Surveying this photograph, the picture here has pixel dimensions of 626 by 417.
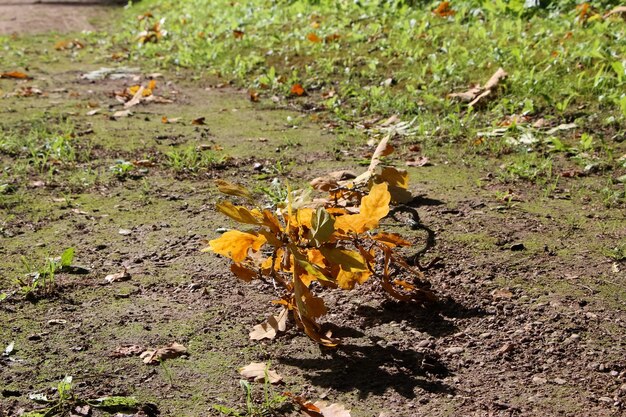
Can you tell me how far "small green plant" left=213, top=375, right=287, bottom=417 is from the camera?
7.32 ft

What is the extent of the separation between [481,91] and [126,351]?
341 centimetres

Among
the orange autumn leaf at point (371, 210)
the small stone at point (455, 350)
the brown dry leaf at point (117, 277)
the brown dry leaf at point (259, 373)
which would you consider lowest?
the brown dry leaf at point (117, 277)

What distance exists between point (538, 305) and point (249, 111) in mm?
3495

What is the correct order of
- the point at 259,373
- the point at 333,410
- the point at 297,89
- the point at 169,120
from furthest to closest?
1. the point at 297,89
2. the point at 169,120
3. the point at 259,373
4. the point at 333,410

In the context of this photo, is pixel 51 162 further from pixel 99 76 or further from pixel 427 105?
pixel 99 76

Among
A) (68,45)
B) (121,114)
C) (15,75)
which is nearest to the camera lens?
(121,114)

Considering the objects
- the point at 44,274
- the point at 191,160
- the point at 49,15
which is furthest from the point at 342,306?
the point at 49,15

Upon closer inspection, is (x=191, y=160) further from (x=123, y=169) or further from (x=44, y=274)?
(x=44, y=274)

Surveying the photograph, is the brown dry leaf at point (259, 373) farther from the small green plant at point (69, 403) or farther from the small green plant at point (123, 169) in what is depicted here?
the small green plant at point (123, 169)

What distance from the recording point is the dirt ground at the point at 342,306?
2.36 metres

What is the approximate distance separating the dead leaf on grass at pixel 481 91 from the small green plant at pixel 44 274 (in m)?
2.85

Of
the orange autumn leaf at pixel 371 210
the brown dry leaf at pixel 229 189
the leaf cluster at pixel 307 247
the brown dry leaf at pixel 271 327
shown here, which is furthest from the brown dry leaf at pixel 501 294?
the brown dry leaf at pixel 229 189

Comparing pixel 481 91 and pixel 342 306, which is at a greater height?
pixel 342 306

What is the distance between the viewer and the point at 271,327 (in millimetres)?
2635
